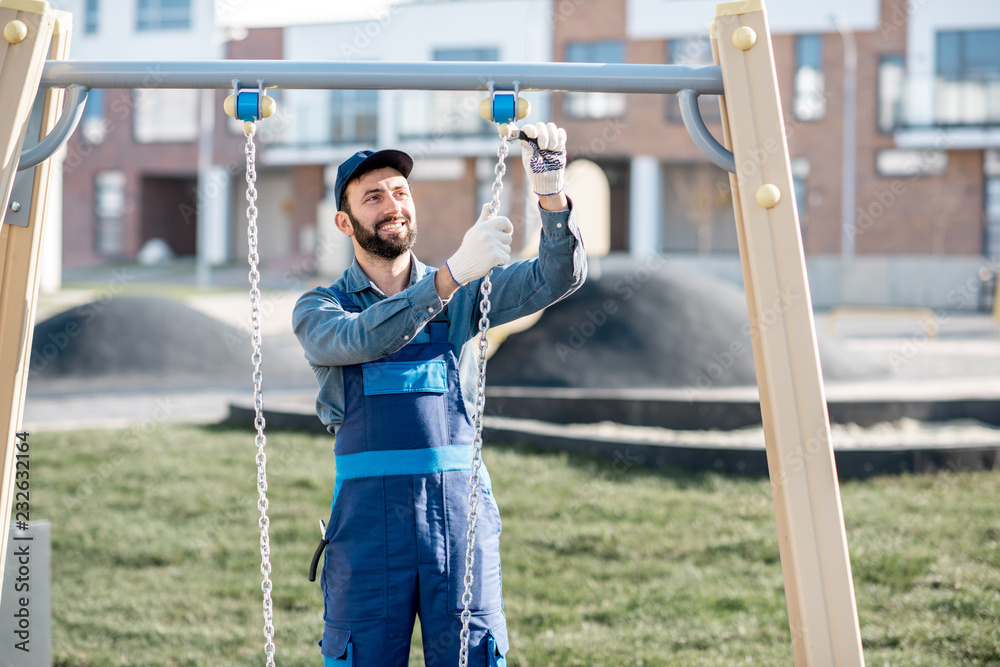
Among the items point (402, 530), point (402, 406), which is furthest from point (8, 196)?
point (402, 530)

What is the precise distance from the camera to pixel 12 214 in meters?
2.78

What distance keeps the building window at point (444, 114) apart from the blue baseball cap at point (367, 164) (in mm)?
27618

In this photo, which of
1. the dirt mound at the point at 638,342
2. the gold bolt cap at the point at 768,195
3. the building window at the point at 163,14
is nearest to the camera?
the gold bolt cap at the point at 768,195

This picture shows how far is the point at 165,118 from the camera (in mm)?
35375

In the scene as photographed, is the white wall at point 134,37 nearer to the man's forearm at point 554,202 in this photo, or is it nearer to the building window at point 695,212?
the building window at point 695,212

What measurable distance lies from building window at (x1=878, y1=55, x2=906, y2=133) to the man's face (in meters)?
28.9

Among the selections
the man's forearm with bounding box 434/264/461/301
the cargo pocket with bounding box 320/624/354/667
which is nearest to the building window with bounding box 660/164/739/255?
the man's forearm with bounding box 434/264/461/301

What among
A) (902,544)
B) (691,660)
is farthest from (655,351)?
(691,660)

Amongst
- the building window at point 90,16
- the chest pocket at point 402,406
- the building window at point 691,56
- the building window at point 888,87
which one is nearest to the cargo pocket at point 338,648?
the chest pocket at point 402,406

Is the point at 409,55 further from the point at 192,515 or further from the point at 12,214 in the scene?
the point at 12,214

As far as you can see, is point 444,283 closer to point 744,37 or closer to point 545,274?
point 545,274

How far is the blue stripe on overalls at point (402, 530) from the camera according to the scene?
8.14 feet

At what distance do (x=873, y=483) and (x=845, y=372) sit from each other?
559 centimetres

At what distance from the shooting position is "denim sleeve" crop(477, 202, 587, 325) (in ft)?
8.46
